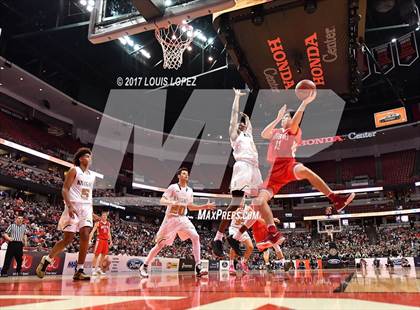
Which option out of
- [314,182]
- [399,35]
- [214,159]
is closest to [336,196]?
[314,182]

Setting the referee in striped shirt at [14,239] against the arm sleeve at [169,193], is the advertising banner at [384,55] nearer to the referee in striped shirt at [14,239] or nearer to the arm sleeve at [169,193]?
the arm sleeve at [169,193]

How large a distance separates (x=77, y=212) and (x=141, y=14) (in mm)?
3437

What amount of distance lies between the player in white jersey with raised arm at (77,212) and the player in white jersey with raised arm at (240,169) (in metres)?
2.06

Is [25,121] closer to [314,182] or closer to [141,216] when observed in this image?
[141,216]

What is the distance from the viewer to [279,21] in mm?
6133

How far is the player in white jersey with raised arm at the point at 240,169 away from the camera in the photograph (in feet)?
18.3

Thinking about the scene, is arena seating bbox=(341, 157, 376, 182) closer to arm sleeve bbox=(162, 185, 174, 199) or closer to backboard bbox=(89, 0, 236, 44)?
arm sleeve bbox=(162, 185, 174, 199)

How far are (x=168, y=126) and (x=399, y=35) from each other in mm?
19048

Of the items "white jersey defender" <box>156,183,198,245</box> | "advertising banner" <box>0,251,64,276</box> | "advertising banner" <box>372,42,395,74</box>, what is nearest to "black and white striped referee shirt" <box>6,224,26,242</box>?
"advertising banner" <box>0,251,64,276</box>

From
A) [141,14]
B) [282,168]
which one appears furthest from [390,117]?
[282,168]

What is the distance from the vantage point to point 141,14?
6.06m

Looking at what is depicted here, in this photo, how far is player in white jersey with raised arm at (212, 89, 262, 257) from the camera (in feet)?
18.3

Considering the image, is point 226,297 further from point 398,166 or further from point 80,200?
point 398,166

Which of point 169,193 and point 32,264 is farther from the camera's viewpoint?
point 32,264
